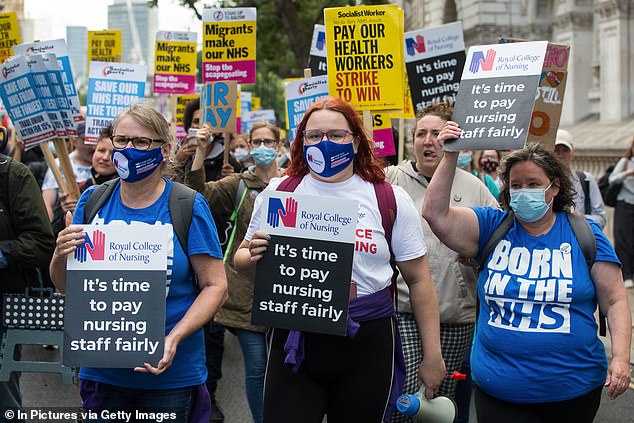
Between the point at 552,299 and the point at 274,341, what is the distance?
124 centimetres

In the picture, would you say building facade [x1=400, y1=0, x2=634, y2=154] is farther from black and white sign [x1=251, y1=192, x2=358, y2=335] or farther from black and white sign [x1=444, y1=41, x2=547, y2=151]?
black and white sign [x1=251, y1=192, x2=358, y2=335]

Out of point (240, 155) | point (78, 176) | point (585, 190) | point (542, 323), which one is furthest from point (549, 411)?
point (240, 155)

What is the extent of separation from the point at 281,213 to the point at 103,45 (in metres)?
→ 9.55

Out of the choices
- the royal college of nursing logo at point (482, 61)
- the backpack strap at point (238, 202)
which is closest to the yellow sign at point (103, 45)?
the backpack strap at point (238, 202)

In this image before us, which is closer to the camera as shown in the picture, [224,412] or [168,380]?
[168,380]

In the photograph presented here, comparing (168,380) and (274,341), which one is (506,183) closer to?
(274,341)

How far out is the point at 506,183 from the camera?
14.9 ft

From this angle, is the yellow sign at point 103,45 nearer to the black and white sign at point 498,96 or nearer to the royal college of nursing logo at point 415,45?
the royal college of nursing logo at point 415,45

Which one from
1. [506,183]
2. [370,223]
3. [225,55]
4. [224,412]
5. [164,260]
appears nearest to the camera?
[164,260]

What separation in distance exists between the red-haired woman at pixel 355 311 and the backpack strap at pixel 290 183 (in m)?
0.03

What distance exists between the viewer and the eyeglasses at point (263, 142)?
6.83 metres

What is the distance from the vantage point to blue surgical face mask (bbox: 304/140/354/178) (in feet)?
13.3

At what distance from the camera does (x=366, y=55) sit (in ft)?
23.3

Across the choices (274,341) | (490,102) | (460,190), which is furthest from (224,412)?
(490,102)
